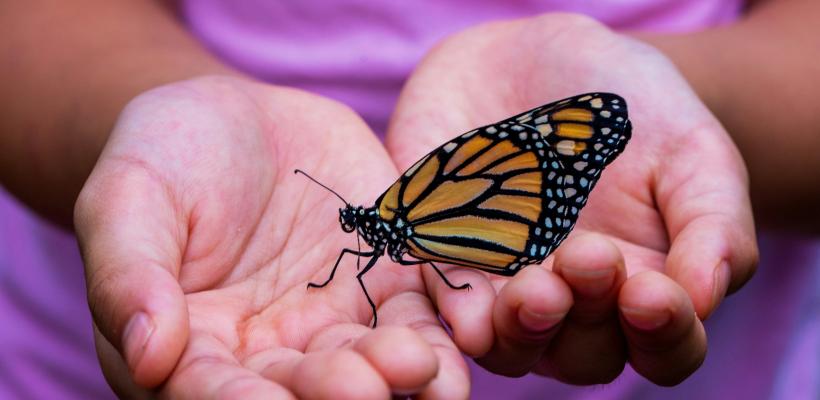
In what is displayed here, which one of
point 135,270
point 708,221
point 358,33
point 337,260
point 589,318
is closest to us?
point 135,270

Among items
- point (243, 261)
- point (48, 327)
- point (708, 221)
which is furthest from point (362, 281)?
point (48, 327)

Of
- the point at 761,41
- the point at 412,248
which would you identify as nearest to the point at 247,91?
the point at 412,248

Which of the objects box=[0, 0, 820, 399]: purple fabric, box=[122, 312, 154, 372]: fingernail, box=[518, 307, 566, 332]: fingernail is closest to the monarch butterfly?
box=[518, 307, 566, 332]: fingernail

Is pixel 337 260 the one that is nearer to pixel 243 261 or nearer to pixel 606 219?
pixel 243 261

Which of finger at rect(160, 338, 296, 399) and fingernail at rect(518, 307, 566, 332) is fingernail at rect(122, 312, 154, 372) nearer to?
finger at rect(160, 338, 296, 399)

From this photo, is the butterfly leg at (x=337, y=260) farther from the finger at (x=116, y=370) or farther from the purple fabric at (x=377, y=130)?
the purple fabric at (x=377, y=130)

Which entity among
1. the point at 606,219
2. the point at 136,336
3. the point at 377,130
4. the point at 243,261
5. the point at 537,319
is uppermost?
the point at 136,336

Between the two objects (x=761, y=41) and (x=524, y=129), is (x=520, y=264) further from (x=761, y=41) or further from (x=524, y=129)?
(x=761, y=41)

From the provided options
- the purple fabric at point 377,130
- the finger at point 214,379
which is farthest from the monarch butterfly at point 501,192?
the purple fabric at point 377,130
